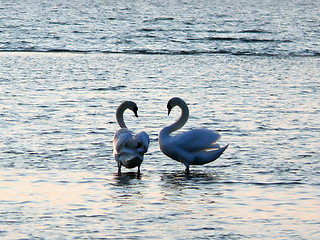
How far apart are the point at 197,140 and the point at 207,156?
0.33 meters

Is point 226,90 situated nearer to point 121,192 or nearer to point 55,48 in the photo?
point 121,192

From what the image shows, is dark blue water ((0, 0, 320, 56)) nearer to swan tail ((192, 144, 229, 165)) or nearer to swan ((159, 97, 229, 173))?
swan ((159, 97, 229, 173))

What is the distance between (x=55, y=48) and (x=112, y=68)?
30.0 feet

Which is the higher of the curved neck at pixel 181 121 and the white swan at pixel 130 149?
the curved neck at pixel 181 121

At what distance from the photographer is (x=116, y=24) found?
2076 inches

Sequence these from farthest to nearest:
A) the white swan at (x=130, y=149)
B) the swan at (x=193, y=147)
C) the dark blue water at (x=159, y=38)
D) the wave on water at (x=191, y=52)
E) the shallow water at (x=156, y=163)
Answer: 1. the dark blue water at (x=159, y=38)
2. the wave on water at (x=191, y=52)
3. the swan at (x=193, y=147)
4. the white swan at (x=130, y=149)
5. the shallow water at (x=156, y=163)

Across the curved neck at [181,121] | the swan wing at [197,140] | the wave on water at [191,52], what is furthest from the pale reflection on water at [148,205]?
the wave on water at [191,52]

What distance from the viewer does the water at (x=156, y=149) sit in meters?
8.41

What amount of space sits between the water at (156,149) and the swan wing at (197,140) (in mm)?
358

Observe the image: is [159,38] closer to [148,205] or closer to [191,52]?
[191,52]

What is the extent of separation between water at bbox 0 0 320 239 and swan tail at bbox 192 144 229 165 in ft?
0.62

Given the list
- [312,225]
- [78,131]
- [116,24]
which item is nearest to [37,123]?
[78,131]

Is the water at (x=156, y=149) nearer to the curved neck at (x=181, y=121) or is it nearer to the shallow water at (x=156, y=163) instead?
the shallow water at (x=156, y=163)

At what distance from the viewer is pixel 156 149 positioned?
42.6ft
